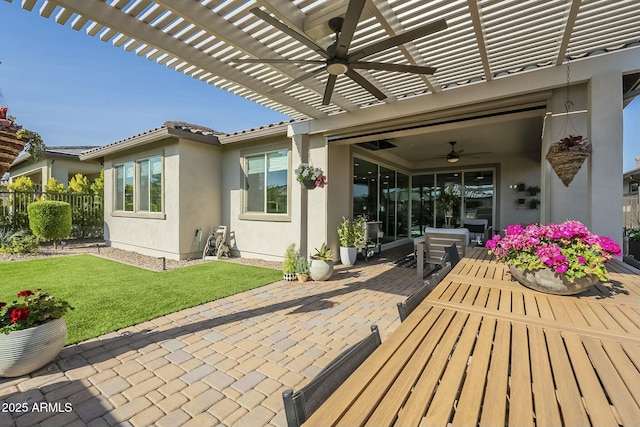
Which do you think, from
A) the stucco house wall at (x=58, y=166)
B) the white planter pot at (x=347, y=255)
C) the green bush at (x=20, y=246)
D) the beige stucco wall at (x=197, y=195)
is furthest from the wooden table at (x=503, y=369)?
the stucco house wall at (x=58, y=166)

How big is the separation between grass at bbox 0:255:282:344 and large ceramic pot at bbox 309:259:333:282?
745mm

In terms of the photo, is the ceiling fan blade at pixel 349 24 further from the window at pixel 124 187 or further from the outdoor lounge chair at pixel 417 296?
the window at pixel 124 187

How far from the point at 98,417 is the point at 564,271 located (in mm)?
3260

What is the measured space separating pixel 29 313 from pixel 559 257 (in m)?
4.11

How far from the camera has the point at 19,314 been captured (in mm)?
2299

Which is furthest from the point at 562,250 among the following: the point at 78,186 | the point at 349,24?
the point at 78,186

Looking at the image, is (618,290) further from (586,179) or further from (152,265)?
(152,265)

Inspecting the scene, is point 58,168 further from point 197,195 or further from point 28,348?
point 28,348

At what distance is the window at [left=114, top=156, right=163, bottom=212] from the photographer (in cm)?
791

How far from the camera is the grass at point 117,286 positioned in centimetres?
351

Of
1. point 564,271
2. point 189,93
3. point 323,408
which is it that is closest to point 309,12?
point 564,271

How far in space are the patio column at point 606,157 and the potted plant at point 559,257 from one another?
172 cm

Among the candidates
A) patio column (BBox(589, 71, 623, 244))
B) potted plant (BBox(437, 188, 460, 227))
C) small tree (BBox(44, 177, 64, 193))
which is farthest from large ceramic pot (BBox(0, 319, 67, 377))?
small tree (BBox(44, 177, 64, 193))

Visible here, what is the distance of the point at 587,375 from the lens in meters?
1.02
